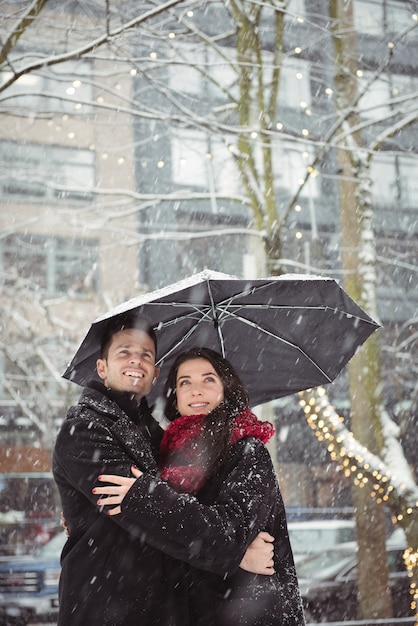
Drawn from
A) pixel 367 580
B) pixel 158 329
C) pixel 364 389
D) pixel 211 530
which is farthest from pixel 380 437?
pixel 211 530

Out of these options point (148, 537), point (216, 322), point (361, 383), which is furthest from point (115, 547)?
point (361, 383)

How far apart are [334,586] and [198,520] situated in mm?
10712

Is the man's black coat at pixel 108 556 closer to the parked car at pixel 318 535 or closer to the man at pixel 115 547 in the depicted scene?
the man at pixel 115 547

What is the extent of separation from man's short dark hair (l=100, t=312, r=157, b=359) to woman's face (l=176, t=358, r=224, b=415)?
230 mm

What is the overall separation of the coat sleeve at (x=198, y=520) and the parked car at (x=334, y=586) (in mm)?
9592

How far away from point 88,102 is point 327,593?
907 centimetres

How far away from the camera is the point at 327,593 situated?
40.0 feet

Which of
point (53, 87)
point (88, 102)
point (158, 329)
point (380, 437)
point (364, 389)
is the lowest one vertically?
point (380, 437)

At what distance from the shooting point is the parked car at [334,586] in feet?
38.8

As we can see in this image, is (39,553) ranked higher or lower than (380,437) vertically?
lower

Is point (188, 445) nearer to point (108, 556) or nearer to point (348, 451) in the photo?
point (108, 556)

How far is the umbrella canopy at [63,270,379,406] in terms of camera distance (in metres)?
3.42

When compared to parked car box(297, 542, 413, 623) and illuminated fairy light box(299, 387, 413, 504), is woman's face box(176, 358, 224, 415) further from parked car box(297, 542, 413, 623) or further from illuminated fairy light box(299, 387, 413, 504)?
parked car box(297, 542, 413, 623)

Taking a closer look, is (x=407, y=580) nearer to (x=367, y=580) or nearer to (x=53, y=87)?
(x=367, y=580)
